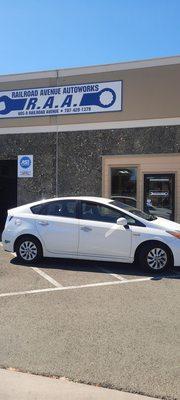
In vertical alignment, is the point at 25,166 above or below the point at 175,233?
above

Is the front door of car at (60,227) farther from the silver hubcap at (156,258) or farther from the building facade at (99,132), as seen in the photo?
the building facade at (99,132)

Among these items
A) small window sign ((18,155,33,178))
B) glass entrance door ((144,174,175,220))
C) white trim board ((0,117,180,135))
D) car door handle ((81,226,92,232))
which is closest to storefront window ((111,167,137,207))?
glass entrance door ((144,174,175,220))

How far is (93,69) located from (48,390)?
12.9 metres

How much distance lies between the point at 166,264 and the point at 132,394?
18.7 feet

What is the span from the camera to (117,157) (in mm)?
15469

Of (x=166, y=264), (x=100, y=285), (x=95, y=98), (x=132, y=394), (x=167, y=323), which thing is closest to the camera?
(x=132, y=394)

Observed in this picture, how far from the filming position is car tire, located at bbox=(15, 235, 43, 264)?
34.5 ft

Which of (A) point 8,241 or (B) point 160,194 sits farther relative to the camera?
(B) point 160,194

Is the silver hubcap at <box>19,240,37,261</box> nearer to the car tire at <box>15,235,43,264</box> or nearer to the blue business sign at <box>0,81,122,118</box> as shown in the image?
the car tire at <box>15,235,43,264</box>

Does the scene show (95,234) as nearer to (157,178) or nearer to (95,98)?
(157,178)

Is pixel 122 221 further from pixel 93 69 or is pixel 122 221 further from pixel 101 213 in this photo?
pixel 93 69

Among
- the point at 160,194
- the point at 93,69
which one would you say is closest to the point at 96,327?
the point at 160,194

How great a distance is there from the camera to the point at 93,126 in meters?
15.8

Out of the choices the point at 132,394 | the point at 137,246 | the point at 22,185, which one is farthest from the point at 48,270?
the point at 22,185
